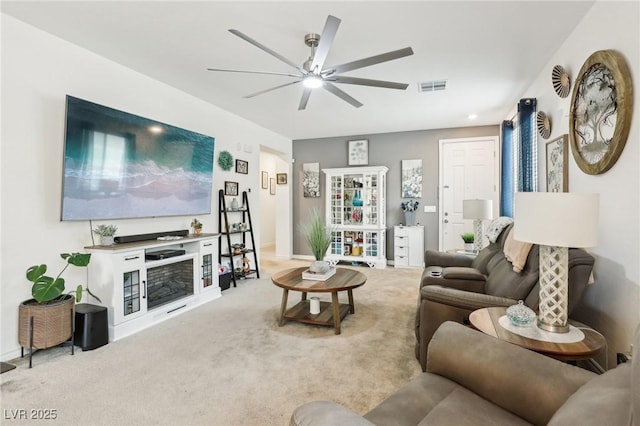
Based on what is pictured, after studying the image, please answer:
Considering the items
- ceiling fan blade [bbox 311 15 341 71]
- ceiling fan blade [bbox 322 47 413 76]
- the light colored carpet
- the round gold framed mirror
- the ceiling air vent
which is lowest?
the light colored carpet

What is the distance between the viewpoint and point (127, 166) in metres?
3.09

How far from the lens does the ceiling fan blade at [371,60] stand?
214cm

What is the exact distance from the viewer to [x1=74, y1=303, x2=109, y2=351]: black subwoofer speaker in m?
2.51

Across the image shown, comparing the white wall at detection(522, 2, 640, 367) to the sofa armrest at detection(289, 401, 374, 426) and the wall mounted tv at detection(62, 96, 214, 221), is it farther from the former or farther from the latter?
the wall mounted tv at detection(62, 96, 214, 221)

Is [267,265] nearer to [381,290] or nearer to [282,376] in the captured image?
[381,290]

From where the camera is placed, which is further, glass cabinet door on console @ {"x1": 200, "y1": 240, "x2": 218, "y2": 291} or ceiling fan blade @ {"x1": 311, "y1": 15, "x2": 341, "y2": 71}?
glass cabinet door on console @ {"x1": 200, "y1": 240, "x2": 218, "y2": 291}

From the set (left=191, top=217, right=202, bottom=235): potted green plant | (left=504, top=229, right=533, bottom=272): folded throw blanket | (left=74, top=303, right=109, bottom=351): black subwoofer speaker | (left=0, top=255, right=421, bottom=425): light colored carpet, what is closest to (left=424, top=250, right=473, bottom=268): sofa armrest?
(left=0, top=255, right=421, bottom=425): light colored carpet

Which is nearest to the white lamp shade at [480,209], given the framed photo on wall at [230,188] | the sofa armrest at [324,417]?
the framed photo on wall at [230,188]

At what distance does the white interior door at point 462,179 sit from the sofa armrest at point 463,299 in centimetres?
387

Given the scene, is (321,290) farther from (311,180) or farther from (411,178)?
(311,180)

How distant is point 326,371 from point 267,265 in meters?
3.93

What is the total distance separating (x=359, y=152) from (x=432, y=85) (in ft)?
8.68

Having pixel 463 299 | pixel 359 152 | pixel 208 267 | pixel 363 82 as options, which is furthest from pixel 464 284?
pixel 359 152

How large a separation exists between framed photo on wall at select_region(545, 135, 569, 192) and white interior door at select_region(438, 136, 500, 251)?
8.22ft
